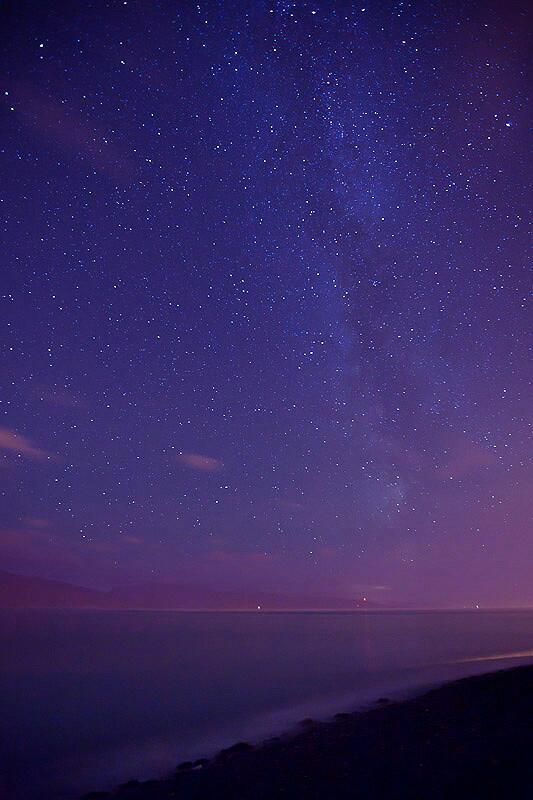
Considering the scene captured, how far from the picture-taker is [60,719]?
67.1ft

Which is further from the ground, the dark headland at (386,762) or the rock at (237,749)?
the dark headland at (386,762)

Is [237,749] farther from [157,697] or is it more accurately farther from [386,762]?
[157,697]

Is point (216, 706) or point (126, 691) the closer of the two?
point (216, 706)

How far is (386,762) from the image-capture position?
34.8ft

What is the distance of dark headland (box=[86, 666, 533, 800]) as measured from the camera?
8844 mm

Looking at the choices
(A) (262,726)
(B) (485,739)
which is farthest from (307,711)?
(B) (485,739)

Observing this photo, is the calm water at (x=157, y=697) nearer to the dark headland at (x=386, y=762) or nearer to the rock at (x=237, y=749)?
the rock at (x=237, y=749)

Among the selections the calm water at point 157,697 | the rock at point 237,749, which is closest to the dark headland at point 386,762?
the rock at point 237,749

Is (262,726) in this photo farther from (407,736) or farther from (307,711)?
(407,736)

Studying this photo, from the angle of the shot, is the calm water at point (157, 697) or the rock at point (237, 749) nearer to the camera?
the rock at point (237, 749)

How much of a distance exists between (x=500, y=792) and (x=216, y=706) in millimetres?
16942

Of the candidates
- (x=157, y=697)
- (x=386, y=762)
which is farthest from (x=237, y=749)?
(x=157, y=697)

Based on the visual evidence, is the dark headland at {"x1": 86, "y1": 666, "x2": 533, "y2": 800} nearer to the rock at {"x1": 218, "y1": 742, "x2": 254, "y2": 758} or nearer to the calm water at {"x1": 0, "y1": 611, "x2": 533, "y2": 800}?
the rock at {"x1": 218, "y1": 742, "x2": 254, "y2": 758}

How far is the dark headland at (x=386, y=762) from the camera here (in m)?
8.84
